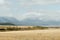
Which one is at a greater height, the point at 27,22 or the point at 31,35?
the point at 27,22

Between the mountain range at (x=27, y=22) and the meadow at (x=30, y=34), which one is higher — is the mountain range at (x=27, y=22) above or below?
above

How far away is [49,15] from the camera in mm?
3172

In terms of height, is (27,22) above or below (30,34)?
above

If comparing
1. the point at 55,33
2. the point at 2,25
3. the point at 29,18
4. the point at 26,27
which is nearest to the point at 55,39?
the point at 55,33

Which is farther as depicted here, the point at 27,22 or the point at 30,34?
the point at 27,22

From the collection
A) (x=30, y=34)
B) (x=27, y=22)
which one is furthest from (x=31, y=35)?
(x=27, y=22)

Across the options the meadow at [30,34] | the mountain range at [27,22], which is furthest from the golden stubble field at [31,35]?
the mountain range at [27,22]

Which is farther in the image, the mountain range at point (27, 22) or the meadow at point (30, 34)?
the mountain range at point (27, 22)

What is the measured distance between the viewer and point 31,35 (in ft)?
8.70

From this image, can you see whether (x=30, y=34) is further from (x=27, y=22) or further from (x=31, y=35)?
(x=27, y=22)

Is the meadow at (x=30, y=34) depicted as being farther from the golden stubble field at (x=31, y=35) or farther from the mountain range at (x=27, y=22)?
the mountain range at (x=27, y=22)

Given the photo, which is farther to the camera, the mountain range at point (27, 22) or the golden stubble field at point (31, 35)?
the mountain range at point (27, 22)

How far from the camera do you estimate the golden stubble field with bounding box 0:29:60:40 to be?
8.21ft

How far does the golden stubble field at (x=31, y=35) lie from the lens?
2502 mm
